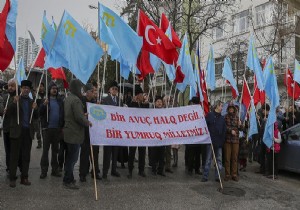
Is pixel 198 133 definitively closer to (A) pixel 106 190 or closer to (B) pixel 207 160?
(B) pixel 207 160

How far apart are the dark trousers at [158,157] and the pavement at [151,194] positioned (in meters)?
0.24

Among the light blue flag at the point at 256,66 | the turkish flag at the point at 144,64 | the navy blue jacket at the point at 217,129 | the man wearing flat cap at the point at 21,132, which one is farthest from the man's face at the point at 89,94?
the light blue flag at the point at 256,66

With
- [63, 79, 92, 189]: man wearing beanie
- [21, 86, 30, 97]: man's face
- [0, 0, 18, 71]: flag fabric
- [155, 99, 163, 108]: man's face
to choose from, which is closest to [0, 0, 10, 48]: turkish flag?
[0, 0, 18, 71]: flag fabric

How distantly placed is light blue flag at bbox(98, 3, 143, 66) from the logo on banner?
4.11ft

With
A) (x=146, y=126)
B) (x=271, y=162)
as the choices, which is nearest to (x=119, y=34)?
(x=146, y=126)

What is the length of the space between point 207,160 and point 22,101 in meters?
4.20

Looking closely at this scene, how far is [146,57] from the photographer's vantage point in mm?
8945

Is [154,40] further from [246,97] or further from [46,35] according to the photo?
[246,97]

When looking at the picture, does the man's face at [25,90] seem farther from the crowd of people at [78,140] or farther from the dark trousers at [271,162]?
the dark trousers at [271,162]

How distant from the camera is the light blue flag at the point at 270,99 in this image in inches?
362

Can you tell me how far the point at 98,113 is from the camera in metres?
7.16

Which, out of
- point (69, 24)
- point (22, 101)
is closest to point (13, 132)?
point (22, 101)

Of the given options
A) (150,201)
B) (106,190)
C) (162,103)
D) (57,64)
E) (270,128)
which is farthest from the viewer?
(270,128)

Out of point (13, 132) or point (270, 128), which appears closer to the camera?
point (13, 132)
